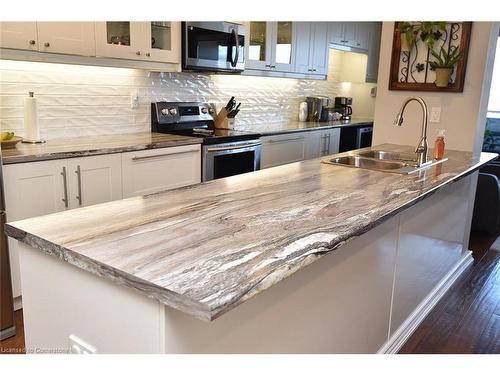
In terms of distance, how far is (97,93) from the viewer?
3.38m

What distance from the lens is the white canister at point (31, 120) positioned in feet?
9.19

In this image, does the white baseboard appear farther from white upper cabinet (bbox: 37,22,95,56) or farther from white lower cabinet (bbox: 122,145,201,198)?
white upper cabinet (bbox: 37,22,95,56)

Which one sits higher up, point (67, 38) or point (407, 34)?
point (407, 34)

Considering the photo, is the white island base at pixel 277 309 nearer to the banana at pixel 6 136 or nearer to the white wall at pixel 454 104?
the white wall at pixel 454 104

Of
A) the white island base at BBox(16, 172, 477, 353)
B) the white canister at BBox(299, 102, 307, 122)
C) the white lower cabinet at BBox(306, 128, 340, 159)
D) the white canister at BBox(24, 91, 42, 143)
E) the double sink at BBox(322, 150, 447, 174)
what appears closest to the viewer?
the white island base at BBox(16, 172, 477, 353)

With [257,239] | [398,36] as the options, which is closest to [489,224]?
[398,36]

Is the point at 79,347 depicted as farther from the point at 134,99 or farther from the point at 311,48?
the point at 311,48

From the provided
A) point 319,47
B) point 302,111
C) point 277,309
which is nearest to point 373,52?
point 319,47

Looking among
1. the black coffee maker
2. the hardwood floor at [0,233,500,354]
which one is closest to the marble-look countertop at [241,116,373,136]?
the black coffee maker

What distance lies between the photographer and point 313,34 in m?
5.23

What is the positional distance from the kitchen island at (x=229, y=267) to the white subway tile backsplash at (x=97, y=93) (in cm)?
169

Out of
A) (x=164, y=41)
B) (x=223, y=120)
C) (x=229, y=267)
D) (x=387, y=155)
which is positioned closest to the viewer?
(x=229, y=267)

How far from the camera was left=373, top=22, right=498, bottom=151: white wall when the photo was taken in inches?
125

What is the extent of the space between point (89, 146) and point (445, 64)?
2496 millimetres
